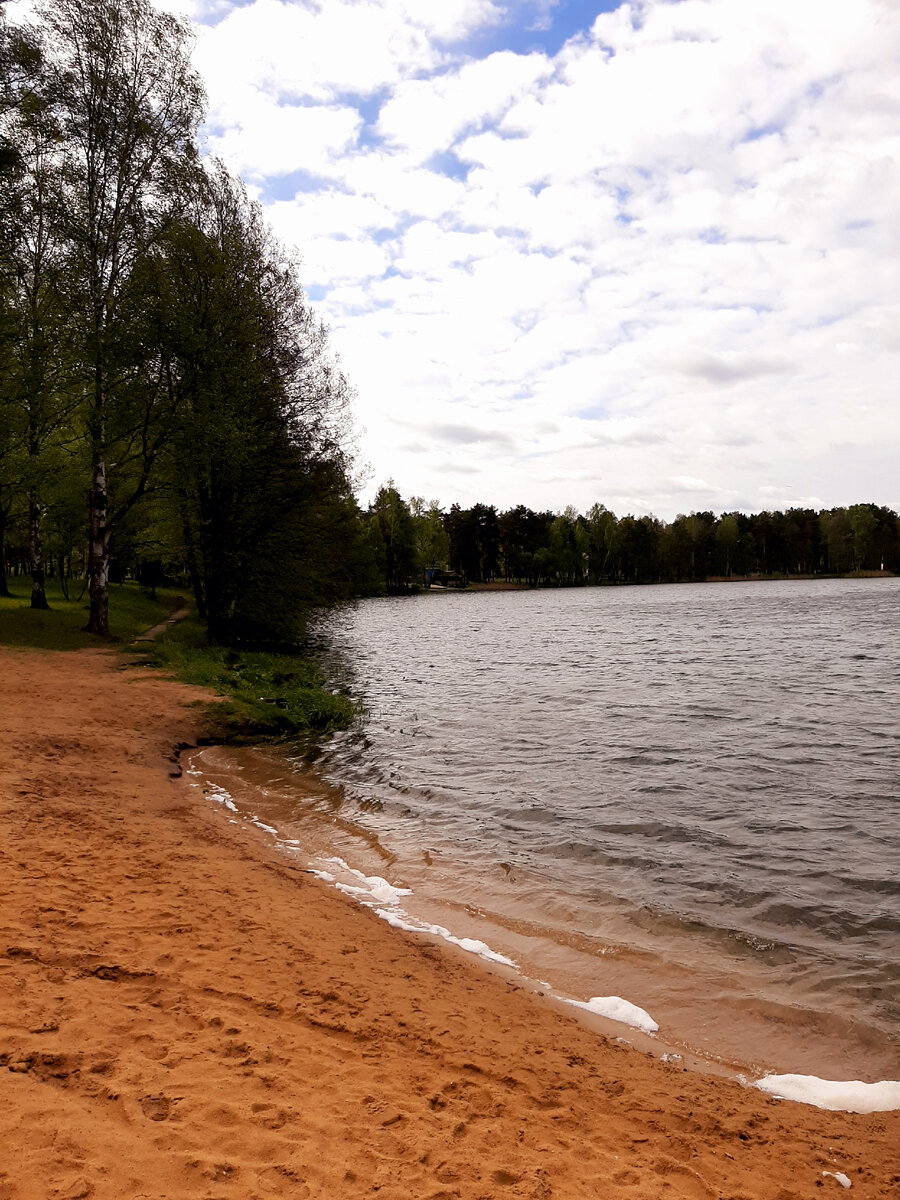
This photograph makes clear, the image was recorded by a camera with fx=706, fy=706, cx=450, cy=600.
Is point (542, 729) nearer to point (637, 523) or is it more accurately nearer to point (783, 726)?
point (783, 726)

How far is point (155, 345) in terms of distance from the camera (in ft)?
85.8

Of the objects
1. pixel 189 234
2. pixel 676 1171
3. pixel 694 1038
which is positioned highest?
pixel 189 234

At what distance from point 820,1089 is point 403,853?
627cm

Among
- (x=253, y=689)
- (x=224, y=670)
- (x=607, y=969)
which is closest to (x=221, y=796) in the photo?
(x=607, y=969)

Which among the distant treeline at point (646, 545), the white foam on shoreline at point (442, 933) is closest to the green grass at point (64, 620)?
the white foam on shoreline at point (442, 933)

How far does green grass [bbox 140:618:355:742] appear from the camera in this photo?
18.3 m

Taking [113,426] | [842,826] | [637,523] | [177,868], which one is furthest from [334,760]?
[637,523]

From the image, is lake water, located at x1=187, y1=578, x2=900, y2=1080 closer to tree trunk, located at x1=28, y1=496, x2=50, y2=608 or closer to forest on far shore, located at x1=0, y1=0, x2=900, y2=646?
forest on far shore, located at x1=0, y1=0, x2=900, y2=646

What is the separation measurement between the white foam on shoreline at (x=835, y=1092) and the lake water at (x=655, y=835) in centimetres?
18

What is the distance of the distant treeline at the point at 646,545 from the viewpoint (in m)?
146

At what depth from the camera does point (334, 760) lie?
1619 cm

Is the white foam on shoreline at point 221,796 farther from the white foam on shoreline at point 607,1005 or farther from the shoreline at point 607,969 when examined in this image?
the white foam on shoreline at point 607,1005

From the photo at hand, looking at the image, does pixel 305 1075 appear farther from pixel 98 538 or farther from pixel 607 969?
pixel 98 538

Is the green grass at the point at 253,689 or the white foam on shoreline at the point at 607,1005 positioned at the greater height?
the green grass at the point at 253,689
